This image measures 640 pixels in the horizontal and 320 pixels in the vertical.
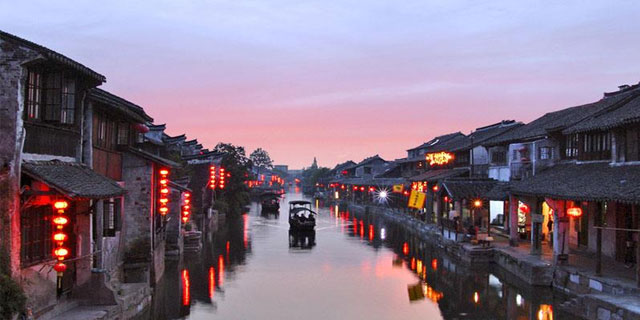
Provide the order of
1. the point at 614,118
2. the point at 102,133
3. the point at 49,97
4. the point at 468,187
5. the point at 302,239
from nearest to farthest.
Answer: the point at 49,97
the point at 102,133
the point at 614,118
the point at 468,187
the point at 302,239

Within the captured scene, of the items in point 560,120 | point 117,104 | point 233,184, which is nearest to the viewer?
point 117,104

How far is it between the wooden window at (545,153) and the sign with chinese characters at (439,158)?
64.8 feet

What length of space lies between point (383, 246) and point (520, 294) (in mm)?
17611

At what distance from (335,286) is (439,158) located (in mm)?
29675

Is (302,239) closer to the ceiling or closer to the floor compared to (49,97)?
closer to the floor

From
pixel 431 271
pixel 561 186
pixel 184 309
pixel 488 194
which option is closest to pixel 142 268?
pixel 184 309

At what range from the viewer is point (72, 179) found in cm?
1481

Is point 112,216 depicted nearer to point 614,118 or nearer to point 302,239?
point 614,118

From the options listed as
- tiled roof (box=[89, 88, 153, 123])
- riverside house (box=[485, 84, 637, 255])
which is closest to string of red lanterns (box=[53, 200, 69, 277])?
tiled roof (box=[89, 88, 153, 123])

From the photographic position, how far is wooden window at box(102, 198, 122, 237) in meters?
19.8

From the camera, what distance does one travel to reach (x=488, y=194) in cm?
3309

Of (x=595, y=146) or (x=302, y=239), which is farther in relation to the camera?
(x=302, y=239)

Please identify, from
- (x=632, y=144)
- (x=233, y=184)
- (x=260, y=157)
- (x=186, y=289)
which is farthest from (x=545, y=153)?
(x=260, y=157)

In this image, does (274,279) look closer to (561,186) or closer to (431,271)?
(431,271)
